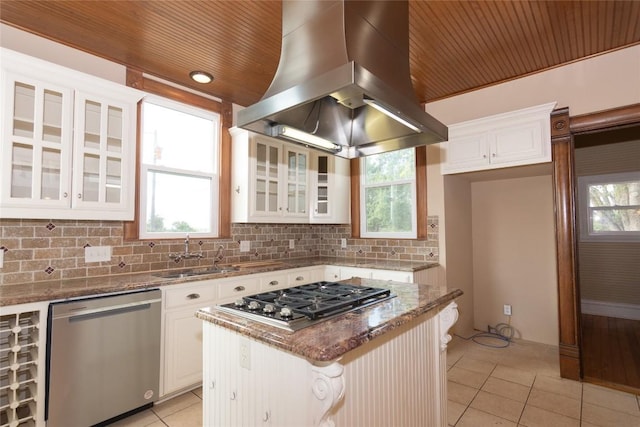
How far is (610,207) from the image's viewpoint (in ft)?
14.9

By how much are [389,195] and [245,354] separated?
2.93 meters

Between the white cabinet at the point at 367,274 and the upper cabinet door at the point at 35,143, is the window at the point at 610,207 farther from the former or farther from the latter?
the upper cabinet door at the point at 35,143

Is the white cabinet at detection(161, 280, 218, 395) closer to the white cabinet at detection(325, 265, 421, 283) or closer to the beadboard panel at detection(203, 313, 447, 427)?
the beadboard panel at detection(203, 313, 447, 427)

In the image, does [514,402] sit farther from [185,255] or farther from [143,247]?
[143,247]

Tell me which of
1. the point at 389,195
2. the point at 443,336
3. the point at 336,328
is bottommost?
the point at 443,336

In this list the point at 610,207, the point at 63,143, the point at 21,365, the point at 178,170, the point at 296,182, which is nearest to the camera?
the point at 21,365

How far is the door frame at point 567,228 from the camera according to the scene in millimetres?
2688

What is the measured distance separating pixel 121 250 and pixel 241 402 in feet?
6.35

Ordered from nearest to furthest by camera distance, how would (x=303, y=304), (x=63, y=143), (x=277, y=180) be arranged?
(x=303, y=304) → (x=63, y=143) → (x=277, y=180)

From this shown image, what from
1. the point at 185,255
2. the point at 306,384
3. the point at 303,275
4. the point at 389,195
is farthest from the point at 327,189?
the point at 306,384

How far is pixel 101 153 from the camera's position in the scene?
2328 mm

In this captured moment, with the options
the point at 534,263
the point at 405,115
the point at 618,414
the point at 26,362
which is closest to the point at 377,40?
the point at 405,115

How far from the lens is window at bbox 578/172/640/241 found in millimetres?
4398

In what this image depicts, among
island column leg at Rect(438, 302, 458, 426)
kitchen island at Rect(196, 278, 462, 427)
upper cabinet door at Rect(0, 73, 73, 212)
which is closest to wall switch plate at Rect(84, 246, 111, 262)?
upper cabinet door at Rect(0, 73, 73, 212)
